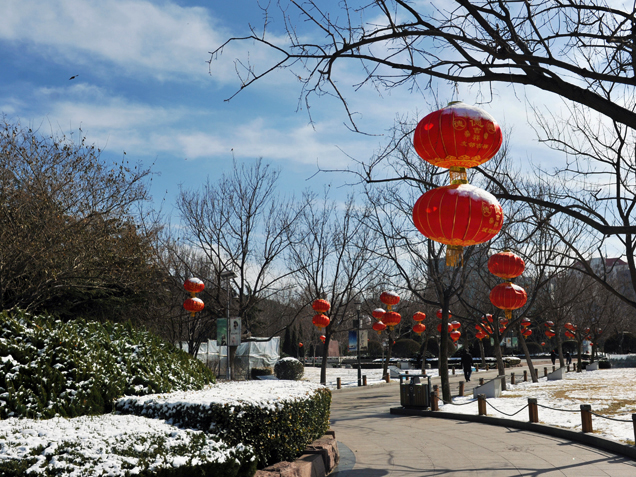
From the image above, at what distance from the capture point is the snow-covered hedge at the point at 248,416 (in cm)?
644

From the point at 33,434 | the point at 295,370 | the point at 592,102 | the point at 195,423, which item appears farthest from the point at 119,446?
the point at 295,370

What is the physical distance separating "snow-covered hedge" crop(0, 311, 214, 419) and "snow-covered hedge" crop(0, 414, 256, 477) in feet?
2.92

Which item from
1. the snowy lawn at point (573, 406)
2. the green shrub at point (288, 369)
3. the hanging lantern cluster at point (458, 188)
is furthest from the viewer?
the green shrub at point (288, 369)

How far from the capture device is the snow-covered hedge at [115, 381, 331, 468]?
6.44m

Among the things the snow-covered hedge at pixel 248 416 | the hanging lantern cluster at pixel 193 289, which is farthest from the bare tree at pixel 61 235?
the snow-covered hedge at pixel 248 416

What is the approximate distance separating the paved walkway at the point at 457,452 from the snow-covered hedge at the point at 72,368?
3512 millimetres

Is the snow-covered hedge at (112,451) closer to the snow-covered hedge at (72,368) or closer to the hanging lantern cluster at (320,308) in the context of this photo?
the snow-covered hedge at (72,368)

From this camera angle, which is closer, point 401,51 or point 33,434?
point 33,434

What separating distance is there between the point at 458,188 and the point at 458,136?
66 centimetres

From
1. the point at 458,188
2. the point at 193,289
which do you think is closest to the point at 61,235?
the point at 193,289

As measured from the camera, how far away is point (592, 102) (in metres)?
5.98

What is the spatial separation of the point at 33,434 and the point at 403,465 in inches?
222

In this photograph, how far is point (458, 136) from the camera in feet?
21.9

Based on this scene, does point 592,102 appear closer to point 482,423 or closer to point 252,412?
point 252,412
